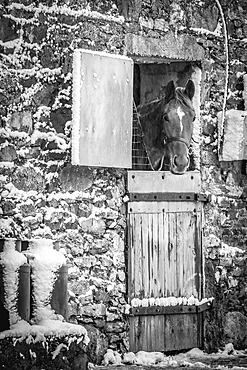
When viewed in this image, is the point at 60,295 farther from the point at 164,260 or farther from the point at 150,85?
the point at 150,85

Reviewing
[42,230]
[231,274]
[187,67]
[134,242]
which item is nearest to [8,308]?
[42,230]

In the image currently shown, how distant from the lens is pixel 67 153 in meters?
8.79

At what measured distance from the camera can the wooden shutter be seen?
8.59 m

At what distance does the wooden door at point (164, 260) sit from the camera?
365 inches

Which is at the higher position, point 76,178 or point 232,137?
point 232,137

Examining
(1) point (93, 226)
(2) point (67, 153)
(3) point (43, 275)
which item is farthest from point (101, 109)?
(3) point (43, 275)

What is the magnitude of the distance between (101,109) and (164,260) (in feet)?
6.25

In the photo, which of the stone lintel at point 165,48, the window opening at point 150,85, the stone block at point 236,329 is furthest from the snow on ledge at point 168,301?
the stone lintel at point 165,48

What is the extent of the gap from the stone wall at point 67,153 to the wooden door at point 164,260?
0.17m

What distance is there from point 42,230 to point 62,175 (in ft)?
2.02

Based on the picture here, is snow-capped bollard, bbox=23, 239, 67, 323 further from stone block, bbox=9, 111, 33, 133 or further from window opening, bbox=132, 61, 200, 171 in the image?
window opening, bbox=132, 61, 200, 171

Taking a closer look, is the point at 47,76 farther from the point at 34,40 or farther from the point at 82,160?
the point at 82,160

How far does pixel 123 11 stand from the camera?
30.1 ft

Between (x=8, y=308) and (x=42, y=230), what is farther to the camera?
(x=42, y=230)
